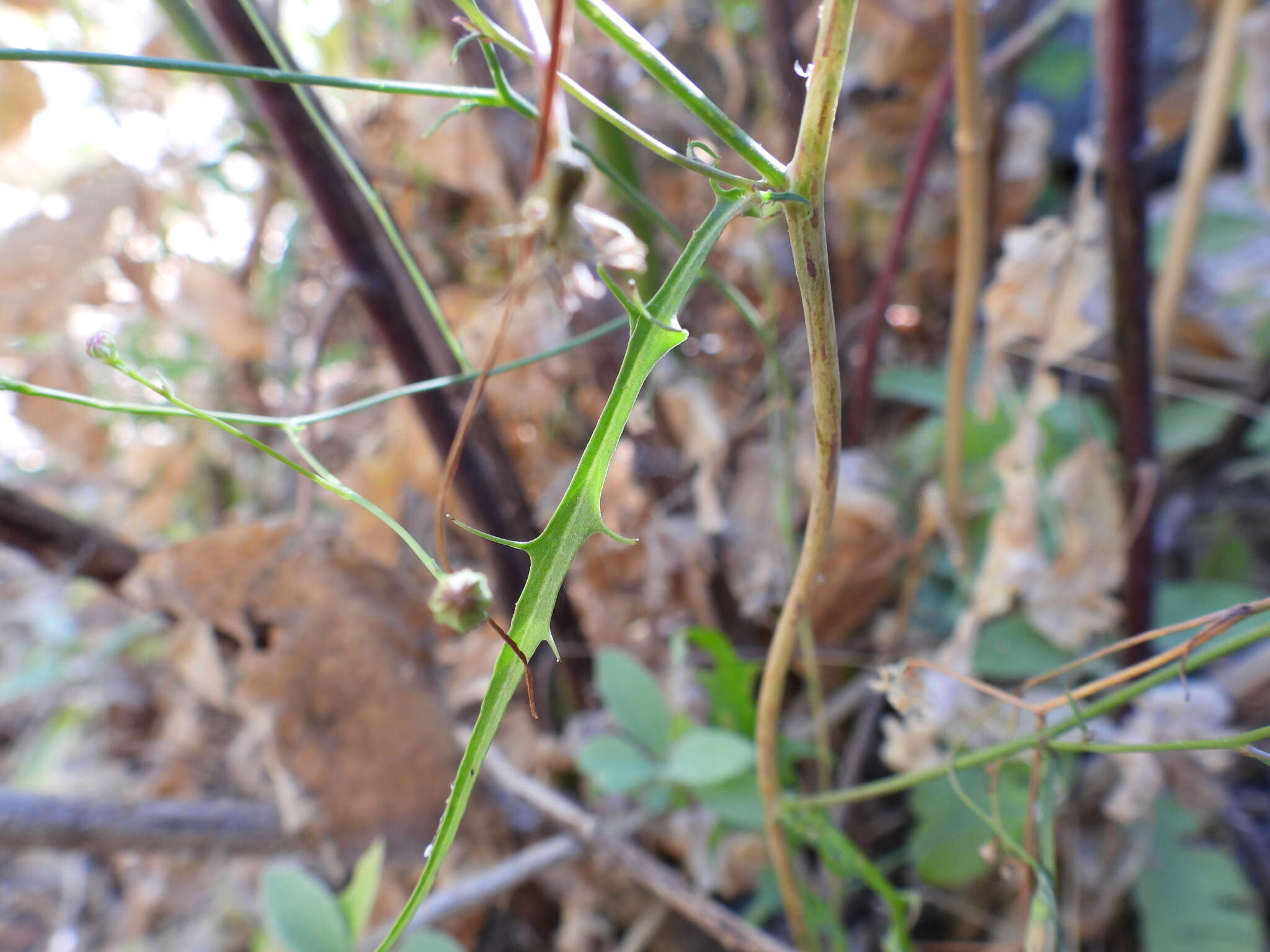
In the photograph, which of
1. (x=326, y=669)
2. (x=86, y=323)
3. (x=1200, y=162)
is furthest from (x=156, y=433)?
(x=1200, y=162)

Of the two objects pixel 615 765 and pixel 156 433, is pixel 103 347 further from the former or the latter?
pixel 156 433

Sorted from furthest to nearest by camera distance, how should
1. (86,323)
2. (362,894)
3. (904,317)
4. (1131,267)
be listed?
(86,323) → (904,317) → (1131,267) → (362,894)

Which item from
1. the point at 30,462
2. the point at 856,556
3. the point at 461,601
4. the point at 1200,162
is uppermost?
the point at 1200,162

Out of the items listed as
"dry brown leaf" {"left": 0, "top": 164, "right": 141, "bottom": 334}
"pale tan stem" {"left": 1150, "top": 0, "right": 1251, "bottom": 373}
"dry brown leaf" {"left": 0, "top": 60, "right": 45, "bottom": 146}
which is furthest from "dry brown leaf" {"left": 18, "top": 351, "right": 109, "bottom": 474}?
"pale tan stem" {"left": 1150, "top": 0, "right": 1251, "bottom": 373}

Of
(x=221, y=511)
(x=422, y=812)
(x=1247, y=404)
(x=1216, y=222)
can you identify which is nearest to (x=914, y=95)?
(x=1216, y=222)

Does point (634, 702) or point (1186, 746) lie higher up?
point (1186, 746)

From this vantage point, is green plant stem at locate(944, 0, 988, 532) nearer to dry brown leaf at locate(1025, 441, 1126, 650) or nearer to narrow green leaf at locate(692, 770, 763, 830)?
dry brown leaf at locate(1025, 441, 1126, 650)

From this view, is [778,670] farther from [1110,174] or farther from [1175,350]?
[1175,350]
